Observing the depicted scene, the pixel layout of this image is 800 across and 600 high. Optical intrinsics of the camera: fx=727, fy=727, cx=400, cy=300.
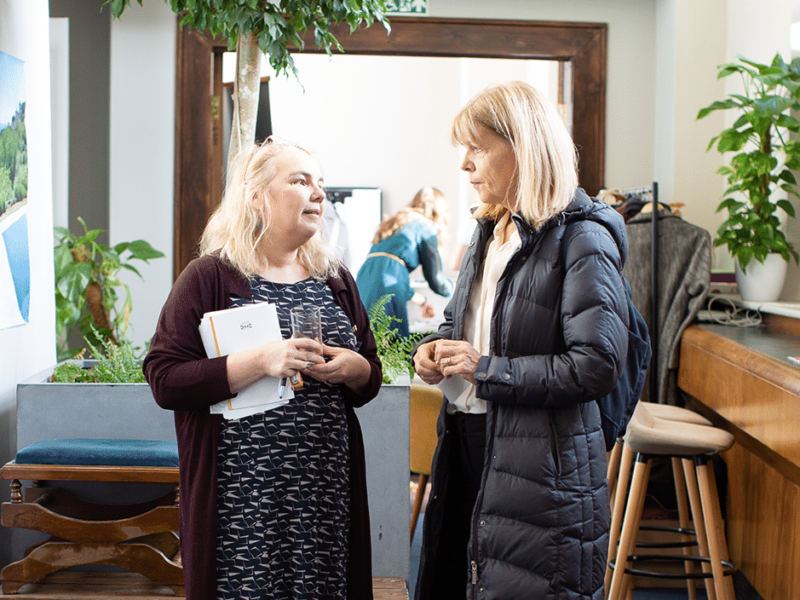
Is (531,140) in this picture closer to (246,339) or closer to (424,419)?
(246,339)

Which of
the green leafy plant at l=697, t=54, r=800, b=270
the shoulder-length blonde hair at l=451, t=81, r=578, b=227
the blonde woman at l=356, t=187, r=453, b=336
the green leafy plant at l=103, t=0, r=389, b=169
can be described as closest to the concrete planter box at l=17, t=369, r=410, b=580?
the green leafy plant at l=103, t=0, r=389, b=169

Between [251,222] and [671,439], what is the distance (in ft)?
4.68

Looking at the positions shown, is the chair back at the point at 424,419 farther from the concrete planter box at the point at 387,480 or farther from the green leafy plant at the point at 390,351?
the concrete planter box at the point at 387,480

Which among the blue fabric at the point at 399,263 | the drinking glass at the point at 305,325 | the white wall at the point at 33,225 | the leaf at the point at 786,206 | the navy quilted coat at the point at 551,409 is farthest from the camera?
the blue fabric at the point at 399,263

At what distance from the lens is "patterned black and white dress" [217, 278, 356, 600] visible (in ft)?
4.91

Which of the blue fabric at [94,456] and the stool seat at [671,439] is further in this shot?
the stool seat at [671,439]

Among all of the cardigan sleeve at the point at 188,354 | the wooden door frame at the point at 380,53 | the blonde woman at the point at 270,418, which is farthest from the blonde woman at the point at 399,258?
the cardigan sleeve at the point at 188,354

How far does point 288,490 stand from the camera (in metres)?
1.53

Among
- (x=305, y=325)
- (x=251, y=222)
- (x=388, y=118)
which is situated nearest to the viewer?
(x=305, y=325)

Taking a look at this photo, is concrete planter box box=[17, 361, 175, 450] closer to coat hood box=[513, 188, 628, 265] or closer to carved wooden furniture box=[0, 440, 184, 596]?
carved wooden furniture box=[0, 440, 184, 596]

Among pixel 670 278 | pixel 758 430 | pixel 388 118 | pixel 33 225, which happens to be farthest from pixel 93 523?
pixel 388 118

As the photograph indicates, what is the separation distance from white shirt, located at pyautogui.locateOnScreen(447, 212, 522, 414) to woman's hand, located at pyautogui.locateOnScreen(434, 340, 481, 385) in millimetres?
65

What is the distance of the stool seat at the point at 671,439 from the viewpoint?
7.24 ft

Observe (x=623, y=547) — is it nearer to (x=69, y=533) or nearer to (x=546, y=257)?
(x=546, y=257)
